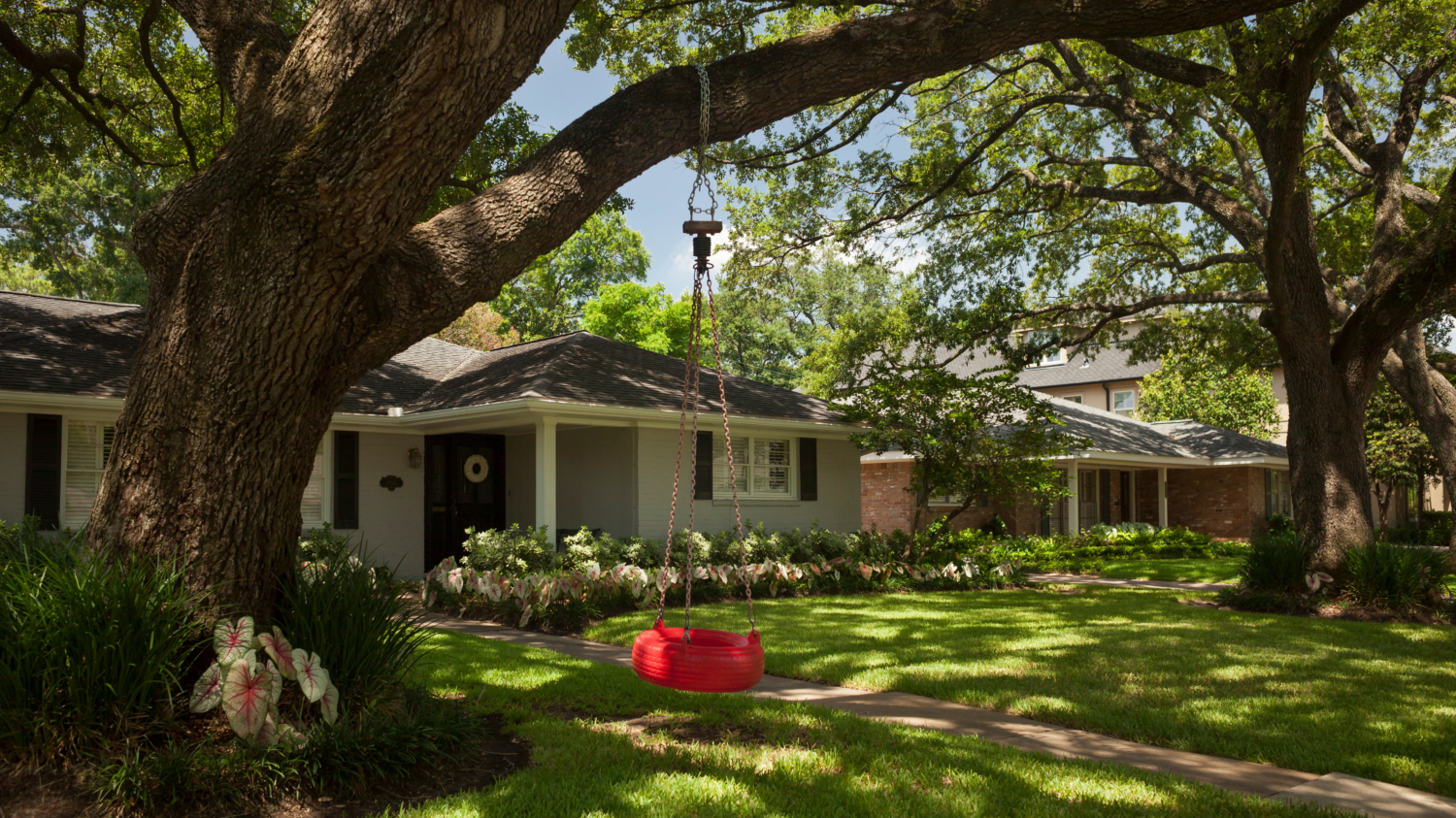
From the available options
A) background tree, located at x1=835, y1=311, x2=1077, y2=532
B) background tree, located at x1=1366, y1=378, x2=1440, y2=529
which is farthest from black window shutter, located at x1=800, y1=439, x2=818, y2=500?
background tree, located at x1=1366, y1=378, x2=1440, y2=529

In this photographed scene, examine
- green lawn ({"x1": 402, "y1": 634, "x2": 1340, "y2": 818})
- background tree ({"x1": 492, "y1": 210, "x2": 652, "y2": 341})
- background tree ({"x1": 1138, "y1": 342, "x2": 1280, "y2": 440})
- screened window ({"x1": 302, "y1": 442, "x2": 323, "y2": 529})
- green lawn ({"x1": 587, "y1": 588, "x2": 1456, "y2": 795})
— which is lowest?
green lawn ({"x1": 587, "y1": 588, "x2": 1456, "y2": 795})

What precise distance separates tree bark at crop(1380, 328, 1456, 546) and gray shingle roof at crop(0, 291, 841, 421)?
8.72 meters

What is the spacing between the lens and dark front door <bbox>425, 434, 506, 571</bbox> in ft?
48.8

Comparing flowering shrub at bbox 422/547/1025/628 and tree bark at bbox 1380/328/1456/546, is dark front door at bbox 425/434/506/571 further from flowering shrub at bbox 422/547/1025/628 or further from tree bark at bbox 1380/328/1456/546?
tree bark at bbox 1380/328/1456/546

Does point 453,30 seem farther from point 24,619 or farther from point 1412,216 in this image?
point 1412,216

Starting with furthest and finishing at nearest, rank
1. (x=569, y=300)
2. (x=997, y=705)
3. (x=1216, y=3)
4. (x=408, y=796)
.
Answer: (x=569, y=300) < (x=997, y=705) < (x=1216, y=3) < (x=408, y=796)

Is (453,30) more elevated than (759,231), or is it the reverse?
(759,231)

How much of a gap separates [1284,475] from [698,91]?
30.8 m

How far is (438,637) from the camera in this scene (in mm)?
9000

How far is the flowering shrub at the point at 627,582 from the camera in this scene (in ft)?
34.2

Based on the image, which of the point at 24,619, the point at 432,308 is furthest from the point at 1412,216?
the point at 24,619

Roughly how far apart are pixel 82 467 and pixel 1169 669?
40.5 ft

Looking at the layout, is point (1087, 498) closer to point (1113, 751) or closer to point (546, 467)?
point (546, 467)

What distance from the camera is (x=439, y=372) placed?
16.3 m
